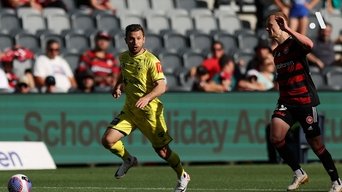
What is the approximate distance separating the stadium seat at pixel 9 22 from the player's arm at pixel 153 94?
1028cm

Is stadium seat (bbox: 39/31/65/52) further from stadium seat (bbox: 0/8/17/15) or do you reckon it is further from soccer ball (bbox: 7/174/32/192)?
soccer ball (bbox: 7/174/32/192)

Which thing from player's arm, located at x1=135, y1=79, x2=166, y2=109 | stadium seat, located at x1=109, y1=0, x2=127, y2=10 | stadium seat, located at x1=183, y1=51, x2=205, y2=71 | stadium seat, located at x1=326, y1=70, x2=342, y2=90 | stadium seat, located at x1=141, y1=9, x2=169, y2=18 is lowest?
stadium seat, located at x1=326, y1=70, x2=342, y2=90

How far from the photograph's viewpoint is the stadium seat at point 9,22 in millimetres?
22578

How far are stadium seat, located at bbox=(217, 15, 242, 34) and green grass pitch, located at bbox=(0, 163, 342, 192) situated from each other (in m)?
5.68

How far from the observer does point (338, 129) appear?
20.6 m

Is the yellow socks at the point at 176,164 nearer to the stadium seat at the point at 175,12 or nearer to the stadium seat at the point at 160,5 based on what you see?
the stadium seat at the point at 175,12

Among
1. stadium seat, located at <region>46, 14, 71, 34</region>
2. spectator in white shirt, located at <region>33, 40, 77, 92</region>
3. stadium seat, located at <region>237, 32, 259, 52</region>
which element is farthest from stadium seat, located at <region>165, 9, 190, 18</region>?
spectator in white shirt, located at <region>33, 40, 77, 92</region>

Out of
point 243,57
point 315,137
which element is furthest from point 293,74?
point 243,57

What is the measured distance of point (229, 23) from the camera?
25.0 meters

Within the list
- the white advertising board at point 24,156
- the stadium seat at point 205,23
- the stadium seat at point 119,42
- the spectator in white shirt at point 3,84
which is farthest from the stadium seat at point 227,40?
the white advertising board at point 24,156

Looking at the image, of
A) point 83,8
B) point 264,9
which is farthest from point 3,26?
point 264,9

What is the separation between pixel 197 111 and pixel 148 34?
144 inches

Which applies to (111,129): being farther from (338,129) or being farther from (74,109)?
(338,129)

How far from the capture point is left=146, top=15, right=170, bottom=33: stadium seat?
24.1 metres
